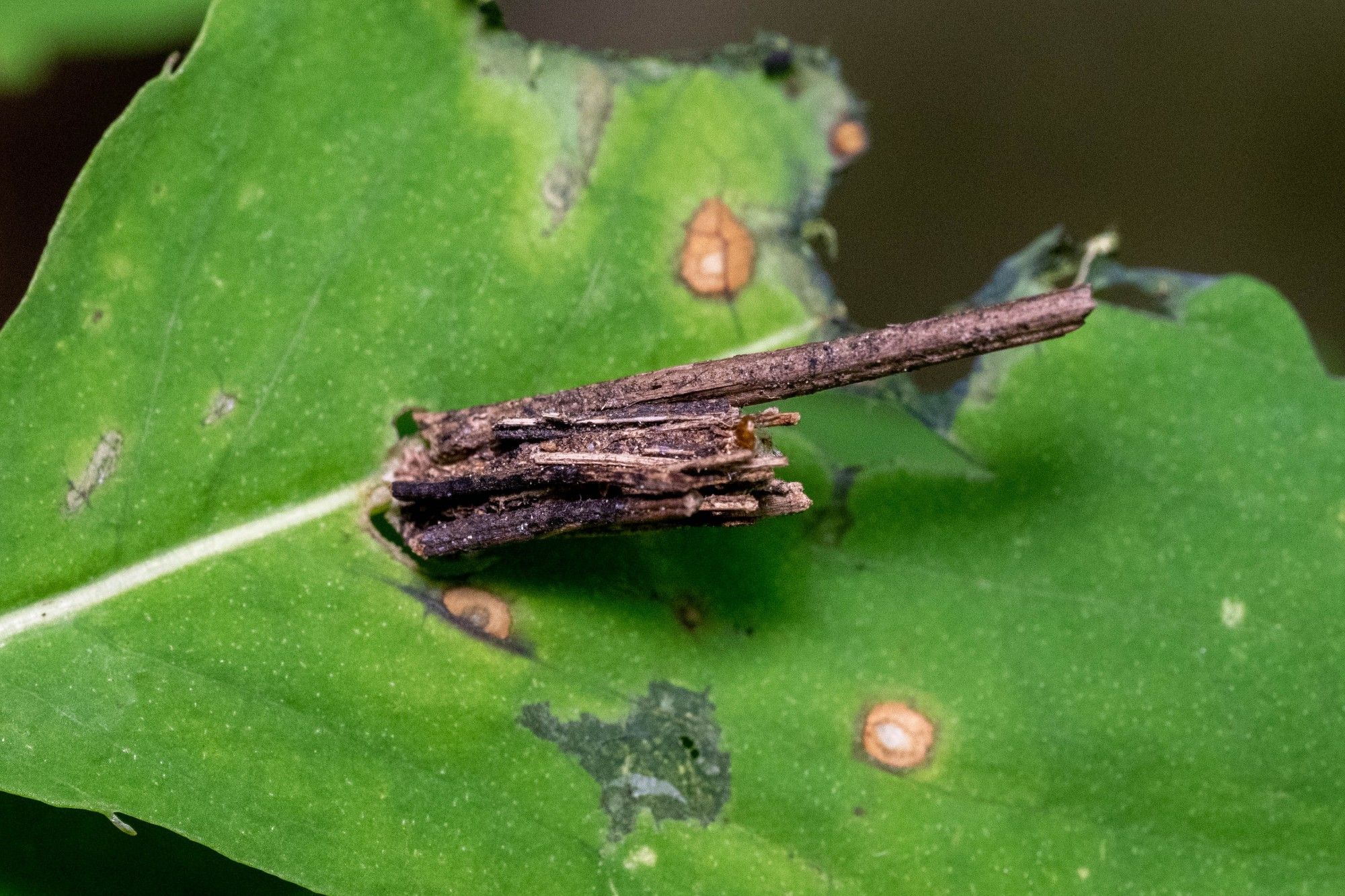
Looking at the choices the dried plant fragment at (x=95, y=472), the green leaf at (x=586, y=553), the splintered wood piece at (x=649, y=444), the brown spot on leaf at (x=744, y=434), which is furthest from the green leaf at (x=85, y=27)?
the brown spot on leaf at (x=744, y=434)

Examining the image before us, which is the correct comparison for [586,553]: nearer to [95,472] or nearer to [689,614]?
[689,614]

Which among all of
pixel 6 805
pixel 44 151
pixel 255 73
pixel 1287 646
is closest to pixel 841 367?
pixel 1287 646

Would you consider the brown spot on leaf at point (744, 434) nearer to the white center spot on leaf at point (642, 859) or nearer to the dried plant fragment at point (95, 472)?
the white center spot on leaf at point (642, 859)

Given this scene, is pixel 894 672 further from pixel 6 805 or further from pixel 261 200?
pixel 6 805

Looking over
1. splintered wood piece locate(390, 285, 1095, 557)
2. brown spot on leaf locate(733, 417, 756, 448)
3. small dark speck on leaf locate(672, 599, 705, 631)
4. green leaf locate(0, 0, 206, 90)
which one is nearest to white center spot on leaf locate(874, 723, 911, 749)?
small dark speck on leaf locate(672, 599, 705, 631)

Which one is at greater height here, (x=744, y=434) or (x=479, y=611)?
(x=744, y=434)

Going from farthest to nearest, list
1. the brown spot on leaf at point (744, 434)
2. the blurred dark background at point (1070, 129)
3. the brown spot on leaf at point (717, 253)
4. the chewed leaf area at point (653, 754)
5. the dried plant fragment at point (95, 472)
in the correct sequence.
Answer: the blurred dark background at point (1070, 129) < the brown spot on leaf at point (717, 253) < the chewed leaf area at point (653, 754) < the dried plant fragment at point (95, 472) < the brown spot on leaf at point (744, 434)

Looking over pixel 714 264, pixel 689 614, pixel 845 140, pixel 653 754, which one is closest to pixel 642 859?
pixel 653 754
